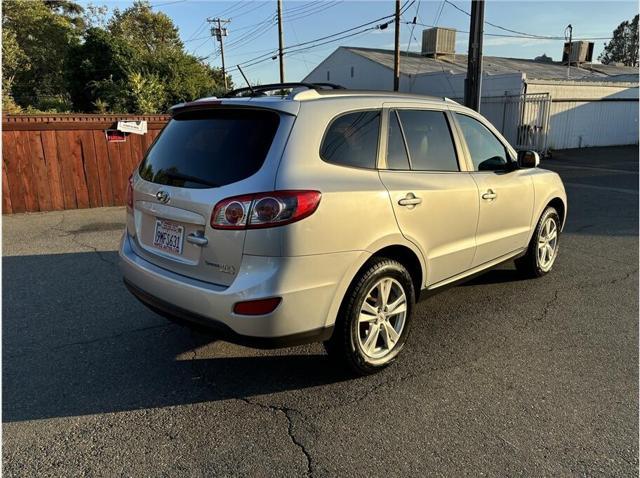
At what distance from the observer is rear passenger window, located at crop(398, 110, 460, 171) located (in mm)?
3459

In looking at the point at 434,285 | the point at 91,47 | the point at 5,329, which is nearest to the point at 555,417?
the point at 434,285

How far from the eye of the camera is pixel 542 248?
512 cm

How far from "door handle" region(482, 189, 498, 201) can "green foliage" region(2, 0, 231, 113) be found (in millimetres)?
11498

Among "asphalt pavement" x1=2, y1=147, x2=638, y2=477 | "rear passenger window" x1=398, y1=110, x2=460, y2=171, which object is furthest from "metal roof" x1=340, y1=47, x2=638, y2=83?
"asphalt pavement" x1=2, y1=147, x2=638, y2=477

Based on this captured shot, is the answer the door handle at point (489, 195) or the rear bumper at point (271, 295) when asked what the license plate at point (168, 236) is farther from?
the door handle at point (489, 195)

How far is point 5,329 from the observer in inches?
152

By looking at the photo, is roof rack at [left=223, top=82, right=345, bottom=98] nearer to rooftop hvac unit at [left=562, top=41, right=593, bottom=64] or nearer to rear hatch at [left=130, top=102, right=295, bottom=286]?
rear hatch at [left=130, top=102, right=295, bottom=286]

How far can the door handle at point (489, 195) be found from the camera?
395 centimetres

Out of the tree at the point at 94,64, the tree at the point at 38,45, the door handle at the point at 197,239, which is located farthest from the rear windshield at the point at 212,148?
the tree at the point at 38,45

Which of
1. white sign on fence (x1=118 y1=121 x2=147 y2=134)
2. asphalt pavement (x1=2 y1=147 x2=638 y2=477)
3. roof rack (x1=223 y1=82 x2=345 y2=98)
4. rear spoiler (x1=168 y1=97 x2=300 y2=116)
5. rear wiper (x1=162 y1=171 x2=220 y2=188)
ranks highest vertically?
roof rack (x1=223 y1=82 x2=345 y2=98)

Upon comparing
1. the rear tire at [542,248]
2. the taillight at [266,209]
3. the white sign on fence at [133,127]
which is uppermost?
the white sign on fence at [133,127]

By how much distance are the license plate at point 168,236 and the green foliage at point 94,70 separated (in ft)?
34.6

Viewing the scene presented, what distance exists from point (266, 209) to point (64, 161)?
24.5ft

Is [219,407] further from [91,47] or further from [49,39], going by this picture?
[49,39]
